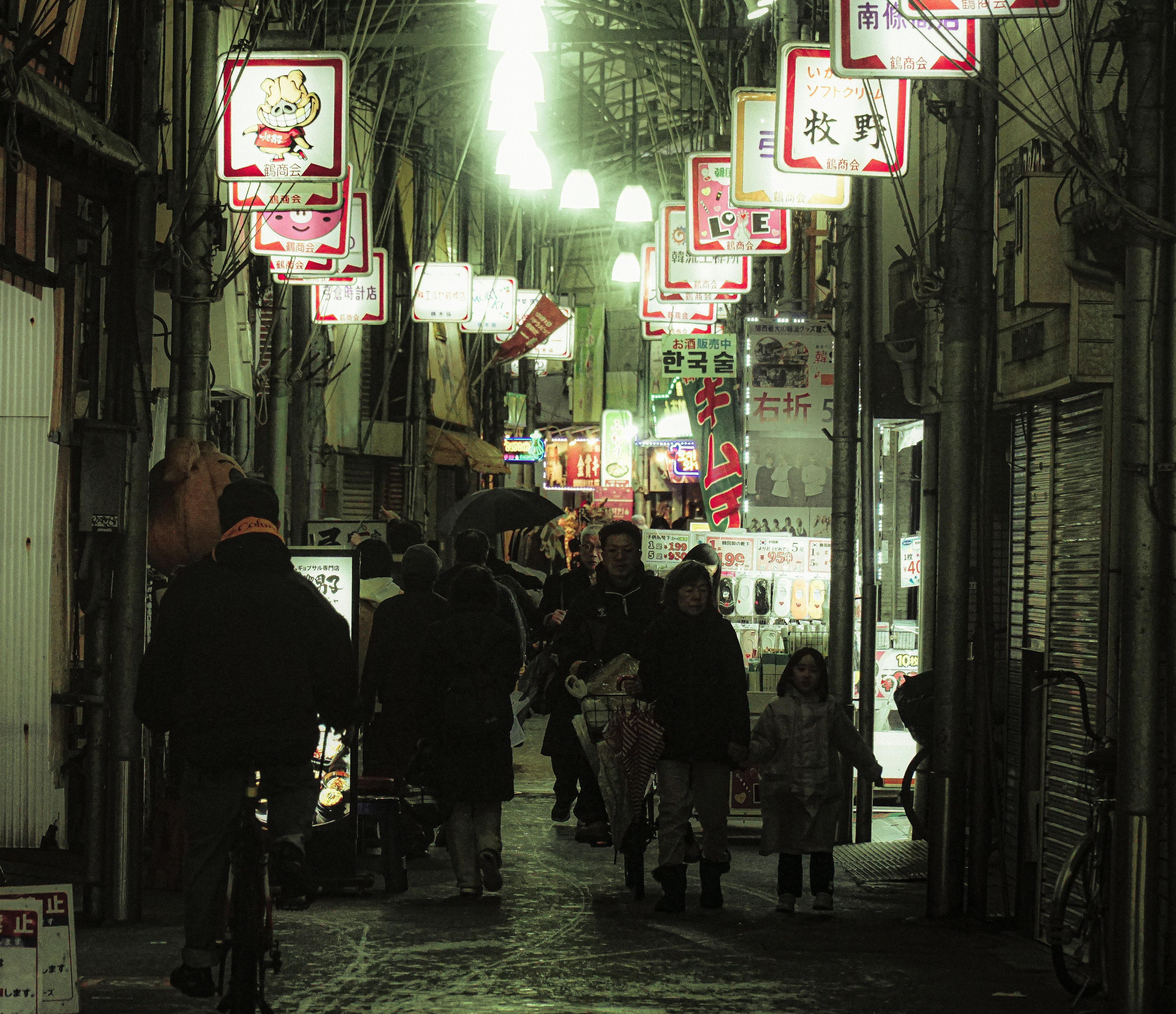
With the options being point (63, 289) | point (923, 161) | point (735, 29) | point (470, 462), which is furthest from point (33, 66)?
point (470, 462)

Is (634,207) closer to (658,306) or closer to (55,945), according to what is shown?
(658,306)

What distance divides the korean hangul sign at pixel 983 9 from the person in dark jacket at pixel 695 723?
348 cm

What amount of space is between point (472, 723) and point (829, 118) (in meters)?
5.09

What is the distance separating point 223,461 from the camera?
32.6 feet

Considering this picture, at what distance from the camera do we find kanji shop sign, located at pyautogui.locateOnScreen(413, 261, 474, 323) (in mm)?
25672

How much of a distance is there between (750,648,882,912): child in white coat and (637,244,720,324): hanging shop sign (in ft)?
40.0

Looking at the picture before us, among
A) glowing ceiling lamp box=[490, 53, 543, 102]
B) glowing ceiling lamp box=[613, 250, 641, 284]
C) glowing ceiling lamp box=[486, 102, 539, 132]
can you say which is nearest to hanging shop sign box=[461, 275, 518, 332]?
glowing ceiling lamp box=[613, 250, 641, 284]

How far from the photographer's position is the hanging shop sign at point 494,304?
28375mm

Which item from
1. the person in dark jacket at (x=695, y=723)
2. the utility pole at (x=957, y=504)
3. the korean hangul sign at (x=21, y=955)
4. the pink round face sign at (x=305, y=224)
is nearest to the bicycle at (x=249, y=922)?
the korean hangul sign at (x=21, y=955)

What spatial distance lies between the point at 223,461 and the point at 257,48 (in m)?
5.62

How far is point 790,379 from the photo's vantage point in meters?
15.0

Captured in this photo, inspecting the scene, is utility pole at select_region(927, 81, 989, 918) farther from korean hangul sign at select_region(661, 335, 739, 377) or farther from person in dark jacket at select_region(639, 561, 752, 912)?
korean hangul sign at select_region(661, 335, 739, 377)

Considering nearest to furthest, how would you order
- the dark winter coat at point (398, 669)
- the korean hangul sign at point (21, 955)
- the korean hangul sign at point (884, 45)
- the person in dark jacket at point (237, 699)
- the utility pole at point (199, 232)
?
the korean hangul sign at point (21, 955), the person in dark jacket at point (237, 699), the korean hangul sign at point (884, 45), the utility pole at point (199, 232), the dark winter coat at point (398, 669)

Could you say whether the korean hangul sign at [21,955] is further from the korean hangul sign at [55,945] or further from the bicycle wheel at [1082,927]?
the bicycle wheel at [1082,927]
